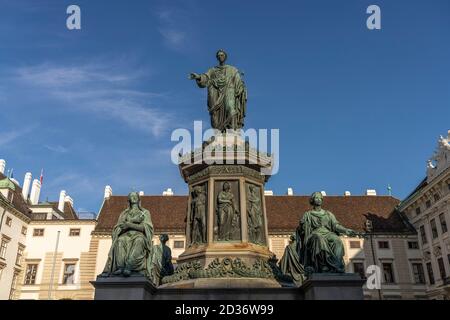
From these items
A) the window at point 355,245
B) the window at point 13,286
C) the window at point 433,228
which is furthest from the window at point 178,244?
the window at point 433,228

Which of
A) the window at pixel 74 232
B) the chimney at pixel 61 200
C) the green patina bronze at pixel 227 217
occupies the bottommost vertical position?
the green patina bronze at pixel 227 217

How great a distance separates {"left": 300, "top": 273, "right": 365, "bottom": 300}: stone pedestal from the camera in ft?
25.1

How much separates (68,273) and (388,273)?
105 ft

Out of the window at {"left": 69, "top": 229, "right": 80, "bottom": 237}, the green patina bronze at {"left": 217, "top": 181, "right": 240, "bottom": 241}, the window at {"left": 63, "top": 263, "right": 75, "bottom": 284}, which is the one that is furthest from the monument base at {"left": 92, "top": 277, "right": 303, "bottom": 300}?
the window at {"left": 69, "top": 229, "right": 80, "bottom": 237}

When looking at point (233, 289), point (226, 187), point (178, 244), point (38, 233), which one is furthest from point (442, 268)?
point (38, 233)

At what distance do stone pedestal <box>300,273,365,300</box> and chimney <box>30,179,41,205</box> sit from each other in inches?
1922

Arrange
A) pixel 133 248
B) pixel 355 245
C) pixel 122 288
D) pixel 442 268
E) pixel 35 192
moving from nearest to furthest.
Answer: pixel 122 288 < pixel 133 248 < pixel 442 268 < pixel 355 245 < pixel 35 192

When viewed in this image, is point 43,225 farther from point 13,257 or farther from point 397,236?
point 397,236

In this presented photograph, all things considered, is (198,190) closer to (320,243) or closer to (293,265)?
(293,265)

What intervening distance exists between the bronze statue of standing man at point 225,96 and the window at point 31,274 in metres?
38.1

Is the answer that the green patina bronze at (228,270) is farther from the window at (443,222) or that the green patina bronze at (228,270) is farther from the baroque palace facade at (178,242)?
the window at (443,222)

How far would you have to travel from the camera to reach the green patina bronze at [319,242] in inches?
326

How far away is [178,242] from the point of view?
42.4 metres

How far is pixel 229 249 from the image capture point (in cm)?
933
